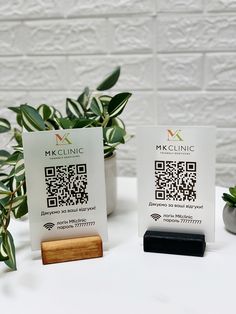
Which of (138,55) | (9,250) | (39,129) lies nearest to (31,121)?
(39,129)

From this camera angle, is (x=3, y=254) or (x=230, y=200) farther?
(x=230, y=200)

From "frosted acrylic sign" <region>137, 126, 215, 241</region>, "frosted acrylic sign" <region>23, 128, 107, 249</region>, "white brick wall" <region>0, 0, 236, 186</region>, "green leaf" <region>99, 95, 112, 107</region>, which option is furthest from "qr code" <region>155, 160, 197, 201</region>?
"white brick wall" <region>0, 0, 236, 186</region>

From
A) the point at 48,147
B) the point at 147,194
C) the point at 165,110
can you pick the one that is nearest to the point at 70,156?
the point at 48,147

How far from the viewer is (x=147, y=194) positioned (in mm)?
791

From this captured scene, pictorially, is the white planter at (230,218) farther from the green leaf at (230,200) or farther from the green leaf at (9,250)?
the green leaf at (9,250)

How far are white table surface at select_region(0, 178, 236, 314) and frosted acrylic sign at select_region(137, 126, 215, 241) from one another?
6 centimetres

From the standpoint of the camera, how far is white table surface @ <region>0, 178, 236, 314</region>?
625 millimetres

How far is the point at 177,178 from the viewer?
30.3 inches

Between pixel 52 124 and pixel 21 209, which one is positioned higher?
pixel 52 124

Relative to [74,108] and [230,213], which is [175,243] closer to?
[230,213]

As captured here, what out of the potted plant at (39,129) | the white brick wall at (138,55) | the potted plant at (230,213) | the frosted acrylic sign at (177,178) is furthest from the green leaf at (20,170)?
the white brick wall at (138,55)

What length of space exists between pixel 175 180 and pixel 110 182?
193 mm

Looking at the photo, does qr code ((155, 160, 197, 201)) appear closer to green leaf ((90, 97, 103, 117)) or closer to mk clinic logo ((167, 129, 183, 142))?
mk clinic logo ((167, 129, 183, 142))

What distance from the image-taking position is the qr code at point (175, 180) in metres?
0.76
